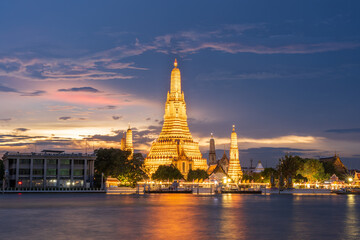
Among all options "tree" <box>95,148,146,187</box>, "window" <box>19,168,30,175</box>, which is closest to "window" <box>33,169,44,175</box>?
"window" <box>19,168,30,175</box>

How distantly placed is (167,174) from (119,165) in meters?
22.5

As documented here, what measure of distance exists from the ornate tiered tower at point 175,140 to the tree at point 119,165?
2425 cm

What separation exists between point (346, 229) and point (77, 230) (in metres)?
16.7

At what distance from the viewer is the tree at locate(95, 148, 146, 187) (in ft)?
365

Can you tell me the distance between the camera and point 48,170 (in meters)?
116

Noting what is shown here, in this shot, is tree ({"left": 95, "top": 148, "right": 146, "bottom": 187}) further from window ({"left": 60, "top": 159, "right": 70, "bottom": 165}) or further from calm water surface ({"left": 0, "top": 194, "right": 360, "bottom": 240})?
calm water surface ({"left": 0, "top": 194, "right": 360, "bottom": 240})

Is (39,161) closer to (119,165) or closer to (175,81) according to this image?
(119,165)

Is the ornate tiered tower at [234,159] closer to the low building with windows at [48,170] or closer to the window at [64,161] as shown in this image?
the low building with windows at [48,170]

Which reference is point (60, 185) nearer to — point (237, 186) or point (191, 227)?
point (237, 186)

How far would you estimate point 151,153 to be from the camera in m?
152

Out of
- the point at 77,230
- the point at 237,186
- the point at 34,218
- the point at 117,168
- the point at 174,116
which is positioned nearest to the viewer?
the point at 77,230

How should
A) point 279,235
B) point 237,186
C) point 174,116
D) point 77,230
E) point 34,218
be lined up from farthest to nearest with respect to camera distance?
point 174,116
point 237,186
point 34,218
point 77,230
point 279,235

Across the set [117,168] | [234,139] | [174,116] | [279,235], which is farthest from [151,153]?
[279,235]

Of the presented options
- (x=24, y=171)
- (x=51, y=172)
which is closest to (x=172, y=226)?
(x=51, y=172)
